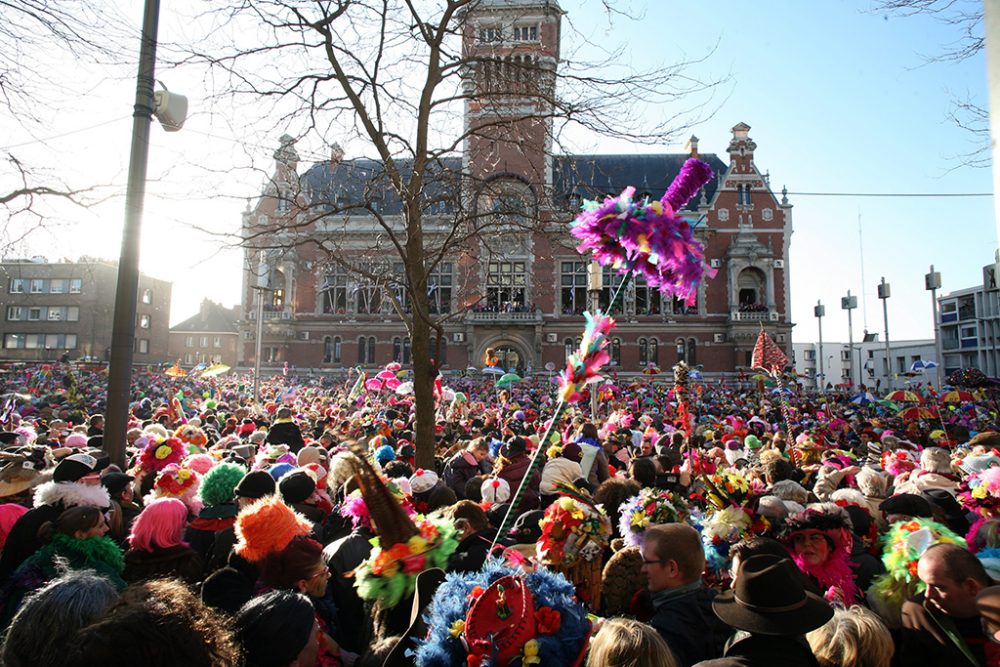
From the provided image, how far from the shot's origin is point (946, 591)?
2.76 meters

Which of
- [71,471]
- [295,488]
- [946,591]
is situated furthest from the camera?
[295,488]

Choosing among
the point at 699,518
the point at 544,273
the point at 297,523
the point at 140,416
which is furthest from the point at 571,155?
the point at 544,273

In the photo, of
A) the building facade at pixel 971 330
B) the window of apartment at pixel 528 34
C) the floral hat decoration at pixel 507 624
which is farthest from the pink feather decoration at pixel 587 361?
the building facade at pixel 971 330

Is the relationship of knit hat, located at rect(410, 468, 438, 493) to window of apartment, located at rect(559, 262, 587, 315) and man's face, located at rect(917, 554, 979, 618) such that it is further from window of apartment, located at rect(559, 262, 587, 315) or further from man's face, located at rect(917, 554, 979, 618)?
window of apartment, located at rect(559, 262, 587, 315)

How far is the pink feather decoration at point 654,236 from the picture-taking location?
289cm

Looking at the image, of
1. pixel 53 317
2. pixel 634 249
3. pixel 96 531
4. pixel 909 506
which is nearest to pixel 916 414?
pixel 909 506

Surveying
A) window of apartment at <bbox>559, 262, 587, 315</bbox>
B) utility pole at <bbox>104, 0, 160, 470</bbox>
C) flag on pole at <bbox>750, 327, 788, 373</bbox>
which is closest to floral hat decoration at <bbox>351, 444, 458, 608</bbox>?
utility pole at <bbox>104, 0, 160, 470</bbox>

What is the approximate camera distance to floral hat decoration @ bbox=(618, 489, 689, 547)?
385cm

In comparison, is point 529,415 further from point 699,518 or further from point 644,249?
point 644,249

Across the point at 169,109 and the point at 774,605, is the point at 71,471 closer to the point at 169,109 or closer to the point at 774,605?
the point at 169,109

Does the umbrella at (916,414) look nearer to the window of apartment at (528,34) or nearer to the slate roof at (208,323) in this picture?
the window of apartment at (528,34)

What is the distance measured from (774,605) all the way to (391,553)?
168 centimetres

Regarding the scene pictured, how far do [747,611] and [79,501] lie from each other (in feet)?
13.5

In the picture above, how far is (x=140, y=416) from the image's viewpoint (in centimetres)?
1502
